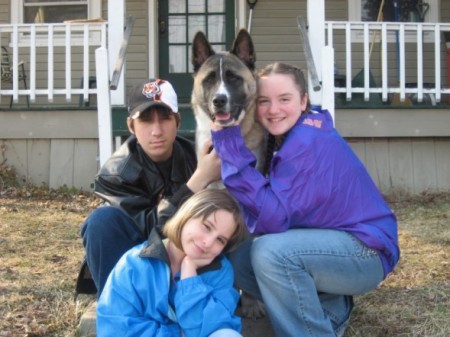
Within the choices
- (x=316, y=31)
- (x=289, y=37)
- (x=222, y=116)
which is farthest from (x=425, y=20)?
(x=222, y=116)

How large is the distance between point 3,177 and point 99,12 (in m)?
3.48

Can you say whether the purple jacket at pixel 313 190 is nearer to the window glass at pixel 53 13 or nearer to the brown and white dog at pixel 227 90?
the brown and white dog at pixel 227 90

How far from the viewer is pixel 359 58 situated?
33.2 feet

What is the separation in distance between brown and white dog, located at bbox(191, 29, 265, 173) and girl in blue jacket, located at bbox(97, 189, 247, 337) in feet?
2.48

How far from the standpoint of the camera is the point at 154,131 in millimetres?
3184

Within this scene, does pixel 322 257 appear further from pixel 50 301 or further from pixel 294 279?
pixel 50 301

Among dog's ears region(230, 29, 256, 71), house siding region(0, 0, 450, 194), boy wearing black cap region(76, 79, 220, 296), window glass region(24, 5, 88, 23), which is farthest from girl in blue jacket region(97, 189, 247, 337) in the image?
window glass region(24, 5, 88, 23)

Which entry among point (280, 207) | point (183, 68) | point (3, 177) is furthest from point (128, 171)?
point (183, 68)

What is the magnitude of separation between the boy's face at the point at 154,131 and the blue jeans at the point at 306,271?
2.43 feet

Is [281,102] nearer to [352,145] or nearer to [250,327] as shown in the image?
[250,327]

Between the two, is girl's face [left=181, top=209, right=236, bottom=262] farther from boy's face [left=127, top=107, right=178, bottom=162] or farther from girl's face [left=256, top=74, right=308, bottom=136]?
boy's face [left=127, top=107, right=178, bottom=162]

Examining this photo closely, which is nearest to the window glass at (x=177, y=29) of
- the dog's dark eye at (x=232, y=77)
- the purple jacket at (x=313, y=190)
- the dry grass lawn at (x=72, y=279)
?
the dry grass lawn at (x=72, y=279)

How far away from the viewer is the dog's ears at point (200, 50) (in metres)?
3.74

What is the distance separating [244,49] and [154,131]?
0.92 metres
